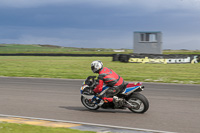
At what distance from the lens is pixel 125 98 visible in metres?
8.24

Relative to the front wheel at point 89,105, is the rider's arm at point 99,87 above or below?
above

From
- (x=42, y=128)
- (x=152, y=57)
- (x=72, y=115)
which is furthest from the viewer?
(x=152, y=57)

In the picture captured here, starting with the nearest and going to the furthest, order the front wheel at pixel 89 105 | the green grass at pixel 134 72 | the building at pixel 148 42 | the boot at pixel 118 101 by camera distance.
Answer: the boot at pixel 118 101 → the front wheel at pixel 89 105 → the green grass at pixel 134 72 → the building at pixel 148 42

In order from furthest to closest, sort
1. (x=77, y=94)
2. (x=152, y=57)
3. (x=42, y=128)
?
1. (x=152, y=57)
2. (x=77, y=94)
3. (x=42, y=128)

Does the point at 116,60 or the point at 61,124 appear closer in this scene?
the point at 61,124

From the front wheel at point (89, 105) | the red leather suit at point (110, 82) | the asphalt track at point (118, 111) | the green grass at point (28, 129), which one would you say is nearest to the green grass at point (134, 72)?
the asphalt track at point (118, 111)

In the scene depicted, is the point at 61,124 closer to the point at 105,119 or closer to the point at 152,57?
the point at 105,119

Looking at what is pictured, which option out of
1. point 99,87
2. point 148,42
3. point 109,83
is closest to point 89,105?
point 99,87

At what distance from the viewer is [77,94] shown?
40.1ft

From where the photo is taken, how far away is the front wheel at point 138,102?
7.98 m

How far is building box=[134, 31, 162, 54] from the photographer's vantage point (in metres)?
41.6

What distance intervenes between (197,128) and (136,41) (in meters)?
36.4

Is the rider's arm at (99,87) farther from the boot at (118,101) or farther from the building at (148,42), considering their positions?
the building at (148,42)

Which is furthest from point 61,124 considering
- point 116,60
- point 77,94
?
point 116,60
